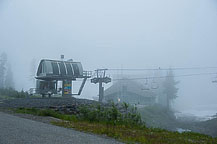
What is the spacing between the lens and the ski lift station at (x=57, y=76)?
32781mm

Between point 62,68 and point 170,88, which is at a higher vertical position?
point 62,68

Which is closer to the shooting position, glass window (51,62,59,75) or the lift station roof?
the lift station roof

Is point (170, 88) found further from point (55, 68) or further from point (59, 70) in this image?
point (55, 68)

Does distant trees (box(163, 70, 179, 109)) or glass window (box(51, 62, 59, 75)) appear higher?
glass window (box(51, 62, 59, 75))

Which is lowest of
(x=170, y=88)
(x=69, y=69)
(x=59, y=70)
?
(x=170, y=88)

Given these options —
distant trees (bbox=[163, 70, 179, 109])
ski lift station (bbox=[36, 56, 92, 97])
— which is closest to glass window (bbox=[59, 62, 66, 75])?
ski lift station (bbox=[36, 56, 92, 97])

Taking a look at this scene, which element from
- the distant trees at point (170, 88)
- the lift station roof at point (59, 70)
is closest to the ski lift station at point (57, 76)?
the lift station roof at point (59, 70)

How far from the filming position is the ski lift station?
108 ft

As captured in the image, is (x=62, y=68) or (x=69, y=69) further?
(x=69, y=69)

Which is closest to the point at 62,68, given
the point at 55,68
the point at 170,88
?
the point at 55,68

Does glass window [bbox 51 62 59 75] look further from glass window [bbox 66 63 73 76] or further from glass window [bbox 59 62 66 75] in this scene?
glass window [bbox 66 63 73 76]

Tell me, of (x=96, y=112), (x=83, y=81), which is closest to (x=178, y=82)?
(x=83, y=81)

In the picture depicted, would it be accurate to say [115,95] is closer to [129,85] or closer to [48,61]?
[129,85]

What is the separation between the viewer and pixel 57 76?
33.3 meters
